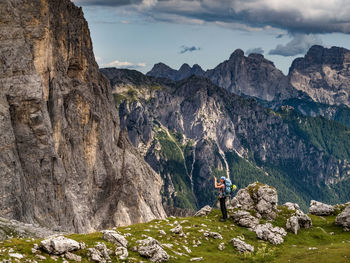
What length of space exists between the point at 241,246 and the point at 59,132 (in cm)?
10115

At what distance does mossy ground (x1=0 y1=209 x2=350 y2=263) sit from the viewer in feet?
114

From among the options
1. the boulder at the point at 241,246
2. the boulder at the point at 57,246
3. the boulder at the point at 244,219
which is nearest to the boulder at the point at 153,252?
the boulder at the point at 57,246

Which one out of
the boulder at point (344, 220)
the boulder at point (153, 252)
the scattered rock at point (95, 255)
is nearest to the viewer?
the scattered rock at point (95, 255)

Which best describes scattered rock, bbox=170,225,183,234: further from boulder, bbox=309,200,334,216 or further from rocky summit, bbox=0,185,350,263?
boulder, bbox=309,200,334,216

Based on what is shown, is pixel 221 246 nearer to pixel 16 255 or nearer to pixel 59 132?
pixel 16 255

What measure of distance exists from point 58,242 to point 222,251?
17781 millimetres

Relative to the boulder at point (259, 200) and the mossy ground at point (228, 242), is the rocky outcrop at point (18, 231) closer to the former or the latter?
the mossy ground at point (228, 242)

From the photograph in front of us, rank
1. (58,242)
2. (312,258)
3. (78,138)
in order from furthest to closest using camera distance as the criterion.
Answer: (78,138) < (312,258) < (58,242)

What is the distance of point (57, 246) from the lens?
30.0 meters

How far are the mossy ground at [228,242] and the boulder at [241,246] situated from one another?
1.79 ft

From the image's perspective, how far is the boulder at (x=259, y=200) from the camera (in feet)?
180

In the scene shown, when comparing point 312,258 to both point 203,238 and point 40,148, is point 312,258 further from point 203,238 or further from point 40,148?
point 40,148

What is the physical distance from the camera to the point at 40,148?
109 m

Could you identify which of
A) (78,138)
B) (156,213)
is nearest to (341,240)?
(78,138)
